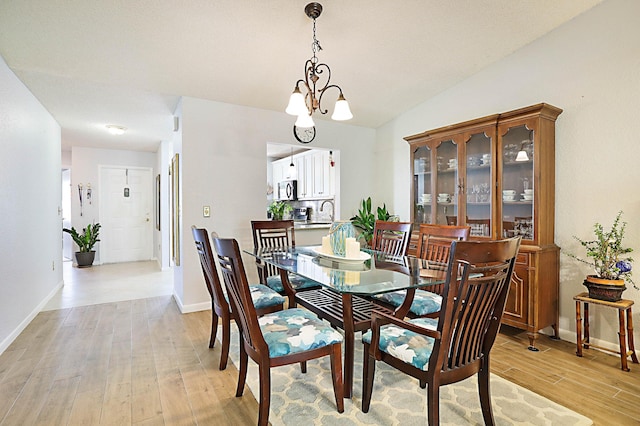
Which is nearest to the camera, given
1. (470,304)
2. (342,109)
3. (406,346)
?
(470,304)

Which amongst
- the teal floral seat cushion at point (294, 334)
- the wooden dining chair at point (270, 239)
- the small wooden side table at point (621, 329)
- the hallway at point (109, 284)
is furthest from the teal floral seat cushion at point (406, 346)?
the hallway at point (109, 284)

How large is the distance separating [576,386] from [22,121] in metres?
5.24

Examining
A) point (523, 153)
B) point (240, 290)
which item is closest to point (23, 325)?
point (240, 290)

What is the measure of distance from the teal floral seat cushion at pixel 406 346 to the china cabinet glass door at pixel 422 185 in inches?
91.4

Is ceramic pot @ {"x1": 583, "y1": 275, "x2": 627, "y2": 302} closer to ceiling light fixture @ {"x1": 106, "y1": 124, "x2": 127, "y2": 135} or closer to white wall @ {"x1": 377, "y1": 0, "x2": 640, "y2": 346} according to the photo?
white wall @ {"x1": 377, "y1": 0, "x2": 640, "y2": 346}

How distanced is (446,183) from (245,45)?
250 cm

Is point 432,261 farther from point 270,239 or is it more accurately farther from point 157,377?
point 157,377

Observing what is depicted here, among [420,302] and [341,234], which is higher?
[341,234]

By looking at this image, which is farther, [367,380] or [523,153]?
[523,153]

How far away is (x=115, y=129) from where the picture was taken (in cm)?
509

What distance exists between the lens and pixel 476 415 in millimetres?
1842

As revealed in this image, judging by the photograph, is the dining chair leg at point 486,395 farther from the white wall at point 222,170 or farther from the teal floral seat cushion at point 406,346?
the white wall at point 222,170

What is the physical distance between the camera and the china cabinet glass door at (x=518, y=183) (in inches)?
116


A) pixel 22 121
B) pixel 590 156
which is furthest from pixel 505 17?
pixel 22 121
